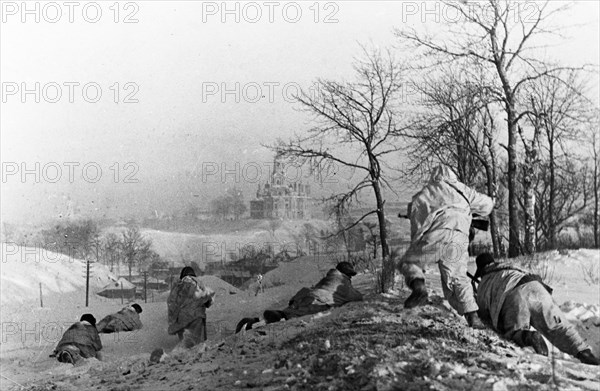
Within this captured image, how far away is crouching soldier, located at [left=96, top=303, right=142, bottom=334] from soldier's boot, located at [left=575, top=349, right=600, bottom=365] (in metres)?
9.34

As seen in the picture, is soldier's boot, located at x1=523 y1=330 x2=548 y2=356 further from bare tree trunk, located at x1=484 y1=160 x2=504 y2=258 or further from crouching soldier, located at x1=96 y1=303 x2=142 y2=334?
bare tree trunk, located at x1=484 y1=160 x2=504 y2=258

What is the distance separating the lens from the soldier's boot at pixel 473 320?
7.77 meters

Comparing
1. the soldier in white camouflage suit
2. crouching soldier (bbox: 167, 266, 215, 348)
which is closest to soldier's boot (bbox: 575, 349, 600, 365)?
the soldier in white camouflage suit

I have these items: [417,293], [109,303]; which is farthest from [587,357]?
[109,303]

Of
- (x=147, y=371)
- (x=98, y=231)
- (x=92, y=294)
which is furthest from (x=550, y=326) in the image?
(x=98, y=231)

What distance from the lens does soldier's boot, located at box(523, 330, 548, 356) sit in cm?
677

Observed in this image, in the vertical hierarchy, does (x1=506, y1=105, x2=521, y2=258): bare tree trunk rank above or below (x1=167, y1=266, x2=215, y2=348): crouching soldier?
above

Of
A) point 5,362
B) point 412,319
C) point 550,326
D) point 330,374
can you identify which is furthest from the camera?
point 5,362

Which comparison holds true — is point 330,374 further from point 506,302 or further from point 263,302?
point 263,302

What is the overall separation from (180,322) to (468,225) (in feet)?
18.4

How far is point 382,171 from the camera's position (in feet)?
66.0

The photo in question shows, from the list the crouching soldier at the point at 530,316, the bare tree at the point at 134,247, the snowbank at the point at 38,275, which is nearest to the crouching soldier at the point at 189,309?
the crouching soldier at the point at 530,316

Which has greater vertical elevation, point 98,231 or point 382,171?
→ point 382,171

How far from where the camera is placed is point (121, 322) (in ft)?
44.7
